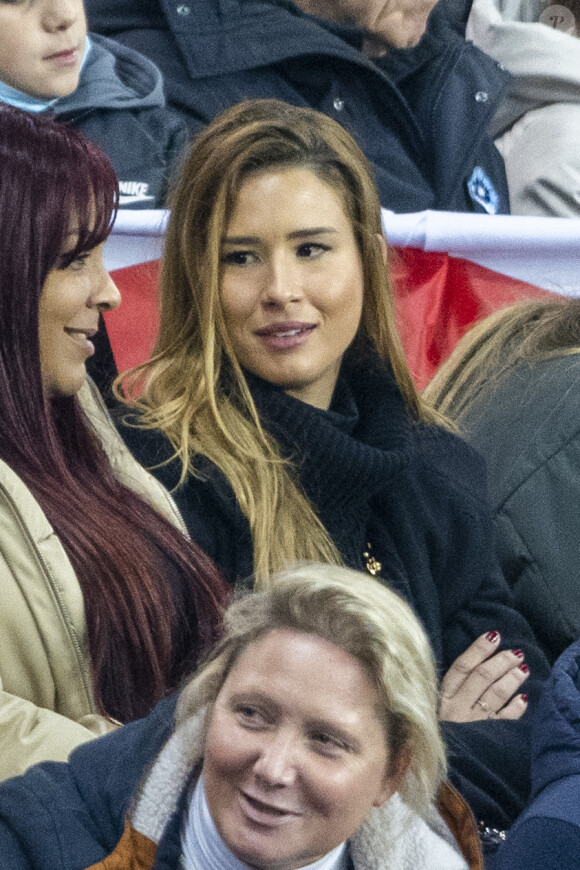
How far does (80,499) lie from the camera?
3.08 feet

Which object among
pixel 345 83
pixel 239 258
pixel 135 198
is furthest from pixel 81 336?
pixel 345 83

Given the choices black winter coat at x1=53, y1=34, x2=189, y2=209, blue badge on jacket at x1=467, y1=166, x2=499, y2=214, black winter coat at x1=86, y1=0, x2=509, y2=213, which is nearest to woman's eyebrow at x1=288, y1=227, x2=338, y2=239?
black winter coat at x1=53, y1=34, x2=189, y2=209

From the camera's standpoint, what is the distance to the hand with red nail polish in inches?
41.0

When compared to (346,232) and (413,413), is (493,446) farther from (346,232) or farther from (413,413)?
(346,232)

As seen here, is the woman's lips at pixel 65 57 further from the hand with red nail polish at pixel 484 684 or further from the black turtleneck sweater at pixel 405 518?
the hand with red nail polish at pixel 484 684

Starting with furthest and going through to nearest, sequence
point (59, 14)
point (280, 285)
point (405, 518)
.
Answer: point (59, 14)
point (405, 518)
point (280, 285)

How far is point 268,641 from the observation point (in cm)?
71

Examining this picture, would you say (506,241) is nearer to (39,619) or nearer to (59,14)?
(59,14)

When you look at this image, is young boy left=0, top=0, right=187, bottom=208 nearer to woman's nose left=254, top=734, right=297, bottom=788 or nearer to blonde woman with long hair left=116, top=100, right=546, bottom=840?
blonde woman with long hair left=116, top=100, right=546, bottom=840

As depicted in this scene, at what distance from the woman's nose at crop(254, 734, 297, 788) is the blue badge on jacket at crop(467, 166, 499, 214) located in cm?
129

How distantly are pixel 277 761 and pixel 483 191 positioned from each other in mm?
1335

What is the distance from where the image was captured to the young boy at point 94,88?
1370 millimetres

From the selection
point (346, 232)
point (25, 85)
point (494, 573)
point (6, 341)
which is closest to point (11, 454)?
point (6, 341)

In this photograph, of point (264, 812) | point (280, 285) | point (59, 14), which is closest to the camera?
point (264, 812)
